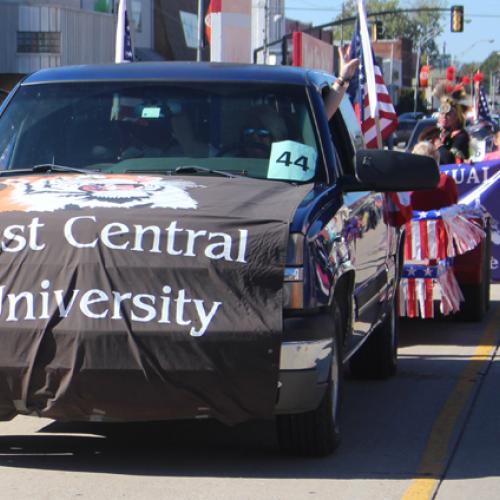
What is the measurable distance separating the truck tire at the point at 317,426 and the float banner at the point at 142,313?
0.50m

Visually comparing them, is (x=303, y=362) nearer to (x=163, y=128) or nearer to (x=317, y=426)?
(x=317, y=426)

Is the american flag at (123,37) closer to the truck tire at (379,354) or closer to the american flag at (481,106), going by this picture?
the truck tire at (379,354)

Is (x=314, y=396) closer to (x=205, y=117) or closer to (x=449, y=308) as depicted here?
(x=205, y=117)

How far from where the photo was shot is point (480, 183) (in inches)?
539

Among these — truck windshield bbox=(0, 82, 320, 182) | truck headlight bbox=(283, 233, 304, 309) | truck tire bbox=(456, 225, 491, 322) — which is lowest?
truck tire bbox=(456, 225, 491, 322)

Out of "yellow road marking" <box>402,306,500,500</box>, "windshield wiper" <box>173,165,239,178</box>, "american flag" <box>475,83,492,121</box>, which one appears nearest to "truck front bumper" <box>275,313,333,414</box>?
"yellow road marking" <box>402,306,500,500</box>

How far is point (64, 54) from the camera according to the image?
41.2 meters

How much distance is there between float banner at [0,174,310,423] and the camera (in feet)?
18.4

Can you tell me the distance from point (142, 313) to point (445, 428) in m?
2.42

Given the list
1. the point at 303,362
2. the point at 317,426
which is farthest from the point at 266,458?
the point at 303,362

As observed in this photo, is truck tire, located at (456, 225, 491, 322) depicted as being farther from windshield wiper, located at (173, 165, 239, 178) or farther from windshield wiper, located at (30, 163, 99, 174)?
windshield wiper, located at (30, 163, 99, 174)

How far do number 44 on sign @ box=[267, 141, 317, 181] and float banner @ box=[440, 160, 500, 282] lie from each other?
676cm

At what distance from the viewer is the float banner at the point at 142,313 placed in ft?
18.4

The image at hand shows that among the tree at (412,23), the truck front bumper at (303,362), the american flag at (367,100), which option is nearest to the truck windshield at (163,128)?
the truck front bumper at (303,362)
